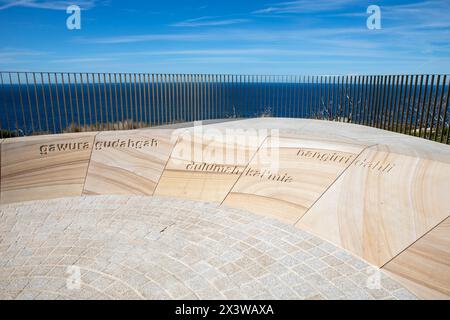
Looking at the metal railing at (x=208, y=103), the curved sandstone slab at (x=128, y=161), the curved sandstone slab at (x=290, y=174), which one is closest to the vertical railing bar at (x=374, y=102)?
the metal railing at (x=208, y=103)

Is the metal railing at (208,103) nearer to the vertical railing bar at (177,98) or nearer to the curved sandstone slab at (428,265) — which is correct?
the vertical railing bar at (177,98)

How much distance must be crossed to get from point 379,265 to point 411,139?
428 centimetres

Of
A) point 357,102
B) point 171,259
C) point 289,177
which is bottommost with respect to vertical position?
point 171,259

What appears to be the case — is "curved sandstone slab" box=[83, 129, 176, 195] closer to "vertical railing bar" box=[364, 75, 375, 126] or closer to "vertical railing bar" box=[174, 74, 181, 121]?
"vertical railing bar" box=[174, 74, 181, 121]

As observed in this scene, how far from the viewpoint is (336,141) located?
256 inches

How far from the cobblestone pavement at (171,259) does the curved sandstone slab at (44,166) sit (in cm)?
98

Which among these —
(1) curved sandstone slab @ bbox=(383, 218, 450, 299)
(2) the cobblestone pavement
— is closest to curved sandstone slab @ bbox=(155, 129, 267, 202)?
(2) the cobblestone pavement

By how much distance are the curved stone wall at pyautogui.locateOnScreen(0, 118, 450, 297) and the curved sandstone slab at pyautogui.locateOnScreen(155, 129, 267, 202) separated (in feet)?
0.07

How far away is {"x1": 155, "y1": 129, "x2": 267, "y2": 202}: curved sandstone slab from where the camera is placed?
6.33 metres

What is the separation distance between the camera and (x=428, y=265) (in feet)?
12.3

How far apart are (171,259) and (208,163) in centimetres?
318

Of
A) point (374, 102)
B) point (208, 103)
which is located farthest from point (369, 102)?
point (208, 103)

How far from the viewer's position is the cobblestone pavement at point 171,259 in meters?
3.42

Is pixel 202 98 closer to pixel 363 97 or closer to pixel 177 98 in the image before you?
pixel 177 98
